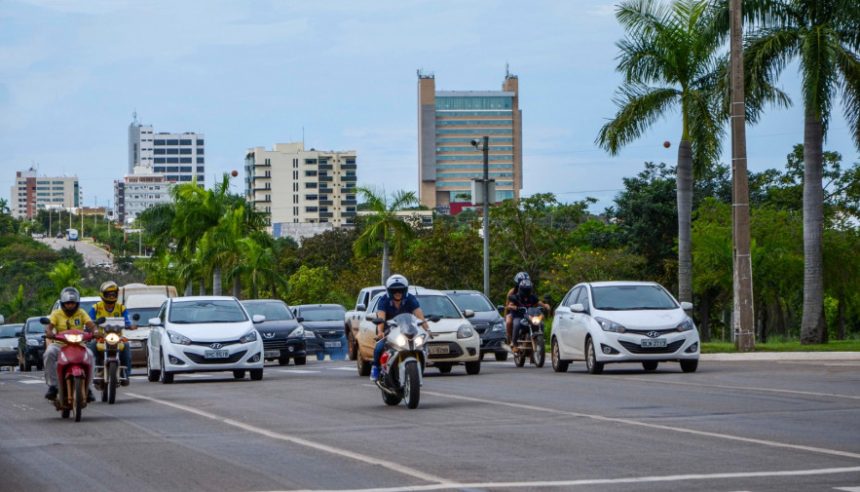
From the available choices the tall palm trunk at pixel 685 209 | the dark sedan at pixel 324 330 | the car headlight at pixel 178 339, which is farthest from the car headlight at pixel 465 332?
the tall palm trunk at pixel 685 209

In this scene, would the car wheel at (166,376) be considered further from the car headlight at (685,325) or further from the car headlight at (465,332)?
the car headlight at (685,325)

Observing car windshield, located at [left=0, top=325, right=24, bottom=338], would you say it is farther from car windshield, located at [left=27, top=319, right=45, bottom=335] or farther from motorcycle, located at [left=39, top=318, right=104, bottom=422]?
motorcycle, located at [left=39, top=318, right=104, bottom=422]

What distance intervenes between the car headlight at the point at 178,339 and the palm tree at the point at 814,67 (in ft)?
54.9

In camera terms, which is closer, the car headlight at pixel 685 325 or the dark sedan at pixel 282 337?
the car headlight at pixel 685 325

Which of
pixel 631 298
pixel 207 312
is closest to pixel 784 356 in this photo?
pixel 631 298

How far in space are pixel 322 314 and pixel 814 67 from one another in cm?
1596

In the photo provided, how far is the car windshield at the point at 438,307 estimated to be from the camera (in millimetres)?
28219

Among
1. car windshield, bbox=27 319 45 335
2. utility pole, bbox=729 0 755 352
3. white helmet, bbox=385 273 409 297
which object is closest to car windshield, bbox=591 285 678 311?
utility pole, bbox=729 0 755 352

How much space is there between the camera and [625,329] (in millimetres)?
25828

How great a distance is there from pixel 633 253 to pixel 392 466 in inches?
2715

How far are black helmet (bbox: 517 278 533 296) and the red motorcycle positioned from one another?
1244 centimetres

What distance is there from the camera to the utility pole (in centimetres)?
3341

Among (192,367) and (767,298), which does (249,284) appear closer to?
(767,298)

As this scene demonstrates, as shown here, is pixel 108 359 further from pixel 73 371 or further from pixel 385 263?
pixel 385 263
